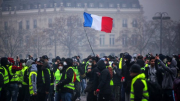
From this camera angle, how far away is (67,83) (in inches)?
406

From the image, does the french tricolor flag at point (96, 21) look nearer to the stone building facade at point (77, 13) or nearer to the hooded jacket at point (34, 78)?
the hooded jacket at point (34, 78)

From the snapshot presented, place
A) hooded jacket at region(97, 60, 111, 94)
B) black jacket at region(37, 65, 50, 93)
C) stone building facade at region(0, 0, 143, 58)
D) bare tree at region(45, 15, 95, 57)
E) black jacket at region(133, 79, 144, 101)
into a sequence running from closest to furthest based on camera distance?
black jacket at region(133, 79, 144, 101), hooded jacket at region(97, 60, 111, 94), black jacket at region(37, 65, 50, 93), bare tree at region(45, 15, 95, 57), stone building facade at region(0, 0, 143, 58)

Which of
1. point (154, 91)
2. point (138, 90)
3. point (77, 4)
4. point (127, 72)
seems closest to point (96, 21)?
point (127, 72)

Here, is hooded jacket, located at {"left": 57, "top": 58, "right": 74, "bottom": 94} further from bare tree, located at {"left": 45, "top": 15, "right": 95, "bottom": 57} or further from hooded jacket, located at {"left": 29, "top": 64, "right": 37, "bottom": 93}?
bare tree, located at {"left": 45, "top": 15, "right": 95, "bottom": 57}

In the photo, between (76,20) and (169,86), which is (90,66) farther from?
(76,20)

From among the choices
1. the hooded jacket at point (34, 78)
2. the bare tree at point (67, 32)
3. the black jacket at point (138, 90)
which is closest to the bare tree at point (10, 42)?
the bare tree at point (67, 32)

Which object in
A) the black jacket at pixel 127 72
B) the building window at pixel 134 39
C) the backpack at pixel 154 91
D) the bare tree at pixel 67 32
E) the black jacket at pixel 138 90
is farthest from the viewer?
the building window at pixel 134 39

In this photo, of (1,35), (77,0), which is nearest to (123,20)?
(77,0)

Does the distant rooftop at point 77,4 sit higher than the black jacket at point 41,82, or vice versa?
the distant rooftop at point 77,4

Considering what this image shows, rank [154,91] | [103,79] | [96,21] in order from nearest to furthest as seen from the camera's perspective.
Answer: [154,91], [103,79], [96,21]

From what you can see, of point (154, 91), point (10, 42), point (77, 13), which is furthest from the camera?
point (77, 13)

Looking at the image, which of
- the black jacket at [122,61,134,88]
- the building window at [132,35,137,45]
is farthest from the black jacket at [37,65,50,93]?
the building window at [132,35,137,45]

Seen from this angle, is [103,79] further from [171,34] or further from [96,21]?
[171,34]

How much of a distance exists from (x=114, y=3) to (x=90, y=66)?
272 ft
